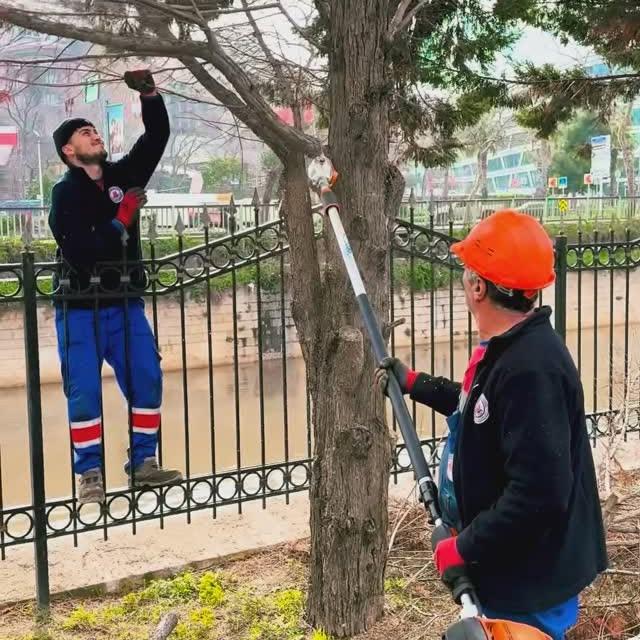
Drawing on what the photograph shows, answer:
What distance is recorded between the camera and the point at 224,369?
1697cm

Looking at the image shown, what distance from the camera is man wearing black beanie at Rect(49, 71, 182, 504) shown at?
376 centimetres

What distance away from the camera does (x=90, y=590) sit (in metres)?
3.78

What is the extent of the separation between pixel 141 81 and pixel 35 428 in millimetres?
1639

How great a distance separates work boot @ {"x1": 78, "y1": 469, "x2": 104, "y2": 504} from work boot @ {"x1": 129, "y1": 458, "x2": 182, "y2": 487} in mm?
222

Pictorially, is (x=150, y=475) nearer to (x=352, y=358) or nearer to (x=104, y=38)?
(x=352, y=358)

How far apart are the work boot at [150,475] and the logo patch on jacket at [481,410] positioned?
8.17ft

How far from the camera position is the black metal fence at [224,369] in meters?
3.89

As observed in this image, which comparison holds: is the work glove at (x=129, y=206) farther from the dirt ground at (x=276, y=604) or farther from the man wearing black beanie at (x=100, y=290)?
the dirt ground at (x=276, y=604)

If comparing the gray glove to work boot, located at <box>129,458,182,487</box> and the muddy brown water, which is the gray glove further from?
the muddy brown water

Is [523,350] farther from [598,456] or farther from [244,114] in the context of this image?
[598,456]

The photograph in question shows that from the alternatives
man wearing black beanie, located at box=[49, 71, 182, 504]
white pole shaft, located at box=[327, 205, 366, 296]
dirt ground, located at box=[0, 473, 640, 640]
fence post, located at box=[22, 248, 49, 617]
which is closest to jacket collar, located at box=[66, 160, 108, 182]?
man wearing black beanie, located at box=[49, 71, 182, 504]

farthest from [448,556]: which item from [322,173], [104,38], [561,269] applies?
[561,269]

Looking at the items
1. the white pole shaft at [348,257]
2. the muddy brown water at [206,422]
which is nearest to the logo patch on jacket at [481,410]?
the white pole shaft at [348,257]

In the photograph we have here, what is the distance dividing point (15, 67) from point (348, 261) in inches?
60.7
